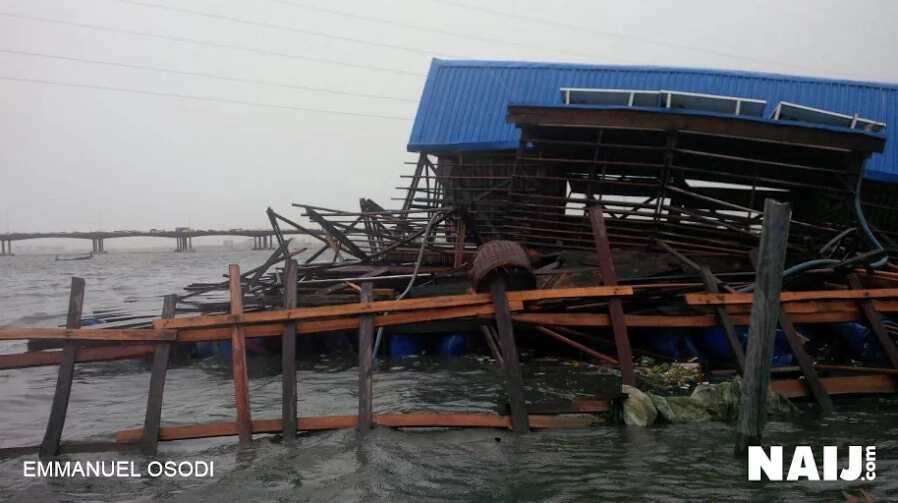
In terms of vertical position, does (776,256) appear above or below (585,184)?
below

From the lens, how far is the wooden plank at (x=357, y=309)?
6793mm

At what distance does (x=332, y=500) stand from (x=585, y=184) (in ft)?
23.1

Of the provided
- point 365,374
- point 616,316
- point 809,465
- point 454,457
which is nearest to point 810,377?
point 809,465

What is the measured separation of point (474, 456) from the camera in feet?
21.2

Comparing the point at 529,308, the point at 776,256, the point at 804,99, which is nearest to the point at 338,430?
the point at 529,308

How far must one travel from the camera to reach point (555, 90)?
54.2ft

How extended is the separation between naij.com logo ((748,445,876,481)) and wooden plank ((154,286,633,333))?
210 cm

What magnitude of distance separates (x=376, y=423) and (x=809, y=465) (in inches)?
162

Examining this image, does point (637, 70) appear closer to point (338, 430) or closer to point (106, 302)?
point (338, 430)

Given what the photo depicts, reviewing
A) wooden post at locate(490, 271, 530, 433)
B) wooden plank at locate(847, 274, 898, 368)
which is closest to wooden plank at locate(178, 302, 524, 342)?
wooden post at locate(490, 271, 530, 433)

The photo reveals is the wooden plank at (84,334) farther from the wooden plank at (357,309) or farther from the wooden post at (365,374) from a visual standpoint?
the wooden post at (365,374)

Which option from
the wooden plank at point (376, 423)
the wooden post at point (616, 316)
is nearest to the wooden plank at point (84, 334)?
the wooden plank at point (376, 423)

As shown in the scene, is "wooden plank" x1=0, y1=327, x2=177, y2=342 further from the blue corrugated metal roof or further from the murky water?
the blue corrugated metal roof

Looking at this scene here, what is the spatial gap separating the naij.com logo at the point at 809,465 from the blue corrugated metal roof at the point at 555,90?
1038 centimetres
